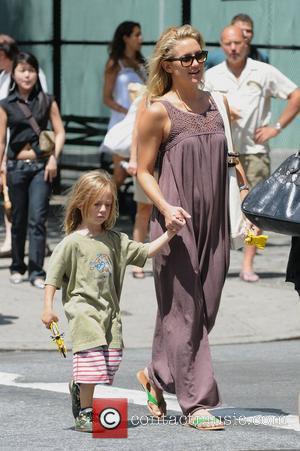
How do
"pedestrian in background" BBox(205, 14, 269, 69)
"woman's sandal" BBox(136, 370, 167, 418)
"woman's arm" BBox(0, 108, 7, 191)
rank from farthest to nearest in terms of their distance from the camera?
"pedestrian in background" BBox(205, 14, 269, 69), "woman's arm" BBox(0, 108, 7, 191), "woman's sandal" BBox(136, 370, 167, 418)

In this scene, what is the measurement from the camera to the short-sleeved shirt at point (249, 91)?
40.0 feet

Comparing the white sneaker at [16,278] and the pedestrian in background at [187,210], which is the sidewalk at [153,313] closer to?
the white sneaker at [16,278]

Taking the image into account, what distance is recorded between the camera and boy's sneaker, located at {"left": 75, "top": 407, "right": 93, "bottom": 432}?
708cm

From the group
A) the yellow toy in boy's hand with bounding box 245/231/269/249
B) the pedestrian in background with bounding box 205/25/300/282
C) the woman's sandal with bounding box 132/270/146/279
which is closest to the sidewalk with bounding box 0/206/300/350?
the woman's sandal with bounding box 132/270/146/279

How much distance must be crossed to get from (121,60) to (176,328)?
7.84 meters

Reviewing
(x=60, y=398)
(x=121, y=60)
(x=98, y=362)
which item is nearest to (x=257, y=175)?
(x=121, y=60)

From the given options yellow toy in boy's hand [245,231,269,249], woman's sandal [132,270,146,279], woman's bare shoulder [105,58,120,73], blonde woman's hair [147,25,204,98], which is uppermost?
blonde woman's hair [147,25,204,98]

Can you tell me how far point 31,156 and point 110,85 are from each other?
3130 mm

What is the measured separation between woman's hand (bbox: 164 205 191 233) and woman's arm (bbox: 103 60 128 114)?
7.88m

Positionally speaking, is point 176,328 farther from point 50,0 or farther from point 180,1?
point 50,0

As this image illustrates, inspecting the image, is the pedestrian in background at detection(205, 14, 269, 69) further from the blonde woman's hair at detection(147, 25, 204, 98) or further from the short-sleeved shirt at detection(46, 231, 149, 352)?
the short-sleeved shirt at detection(46, 231, 149, 352)

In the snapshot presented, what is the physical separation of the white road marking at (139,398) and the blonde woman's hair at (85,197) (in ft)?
3.97

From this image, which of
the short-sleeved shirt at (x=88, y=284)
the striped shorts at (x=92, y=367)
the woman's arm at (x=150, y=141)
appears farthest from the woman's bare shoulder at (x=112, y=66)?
the striped shorts at (x=92, y=367)

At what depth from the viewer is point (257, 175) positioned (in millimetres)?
12367
